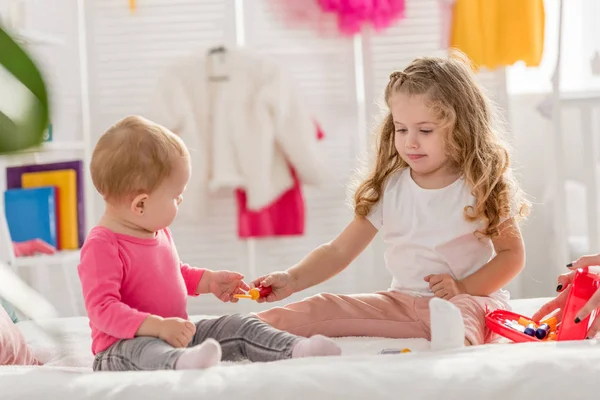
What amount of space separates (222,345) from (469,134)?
741mm

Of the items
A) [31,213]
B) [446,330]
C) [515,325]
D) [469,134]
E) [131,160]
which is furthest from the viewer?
[31,213]

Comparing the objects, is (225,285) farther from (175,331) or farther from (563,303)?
(563,303)

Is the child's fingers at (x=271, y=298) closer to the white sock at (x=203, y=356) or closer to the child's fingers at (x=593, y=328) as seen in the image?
the white sock at (x=203, y=356)

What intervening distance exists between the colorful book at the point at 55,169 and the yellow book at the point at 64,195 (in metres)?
0.02

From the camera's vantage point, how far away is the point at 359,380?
100 cm

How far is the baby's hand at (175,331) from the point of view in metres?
1.21

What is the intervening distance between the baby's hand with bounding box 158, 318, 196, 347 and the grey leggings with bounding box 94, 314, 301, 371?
0.01m

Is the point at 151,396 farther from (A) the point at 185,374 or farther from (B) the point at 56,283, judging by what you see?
(B) the point at 56,283

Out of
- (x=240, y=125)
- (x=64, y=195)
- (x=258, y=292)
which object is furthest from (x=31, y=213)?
(x=258, y=292)

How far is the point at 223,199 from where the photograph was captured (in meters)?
3.46

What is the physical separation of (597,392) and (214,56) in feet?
8.62

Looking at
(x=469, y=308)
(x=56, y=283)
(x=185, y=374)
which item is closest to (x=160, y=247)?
(x=185, y=374)

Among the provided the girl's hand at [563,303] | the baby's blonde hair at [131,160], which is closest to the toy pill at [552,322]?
the girl's hand at [563,303]

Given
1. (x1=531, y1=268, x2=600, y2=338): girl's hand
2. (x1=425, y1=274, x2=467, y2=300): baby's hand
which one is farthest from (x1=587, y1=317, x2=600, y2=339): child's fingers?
(x1=425, y1=274, x2=467, y2=300): baby's hand
